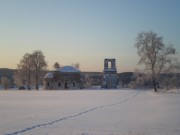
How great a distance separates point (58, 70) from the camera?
113m

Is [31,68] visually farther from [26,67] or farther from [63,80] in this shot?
[63,80]

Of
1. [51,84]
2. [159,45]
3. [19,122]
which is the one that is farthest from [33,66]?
[19,122]

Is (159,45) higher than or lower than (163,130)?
higher

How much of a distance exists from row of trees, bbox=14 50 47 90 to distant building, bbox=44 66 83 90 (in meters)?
11.3

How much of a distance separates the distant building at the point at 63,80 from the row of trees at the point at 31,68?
11255 millimetres

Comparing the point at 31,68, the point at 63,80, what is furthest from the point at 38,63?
the point at 63,80

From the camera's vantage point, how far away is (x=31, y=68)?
97.8 meters

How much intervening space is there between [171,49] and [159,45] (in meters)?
2.26

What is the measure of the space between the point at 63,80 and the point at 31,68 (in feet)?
50.5

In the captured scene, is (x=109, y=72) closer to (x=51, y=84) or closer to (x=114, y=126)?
(x=51, y=84)

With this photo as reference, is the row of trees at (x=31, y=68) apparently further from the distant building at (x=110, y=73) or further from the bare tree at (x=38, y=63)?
the distant building at (x=110, y=73)

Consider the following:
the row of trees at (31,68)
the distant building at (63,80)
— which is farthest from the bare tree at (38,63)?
the distant building at (63,80)

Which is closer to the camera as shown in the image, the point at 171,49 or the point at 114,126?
the point at 114,126

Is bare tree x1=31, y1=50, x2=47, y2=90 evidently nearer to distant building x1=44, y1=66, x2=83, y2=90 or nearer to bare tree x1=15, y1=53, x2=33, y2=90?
bare tree x1=15, y1=53, x2=33, y2=90
